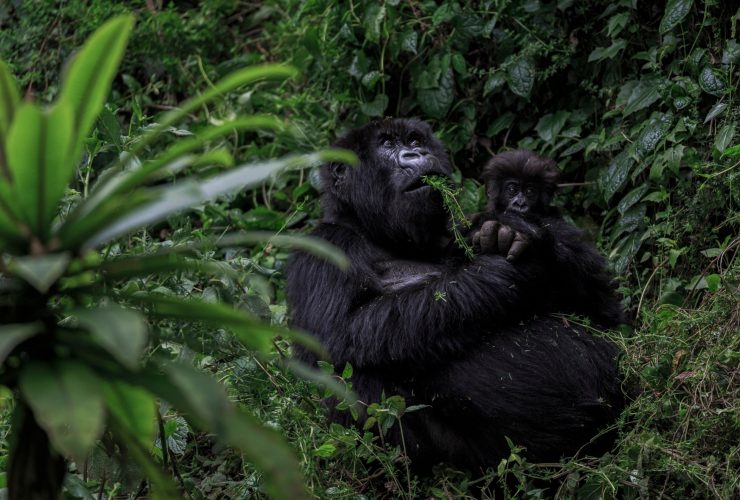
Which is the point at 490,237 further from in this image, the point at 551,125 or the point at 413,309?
the point at 551,125

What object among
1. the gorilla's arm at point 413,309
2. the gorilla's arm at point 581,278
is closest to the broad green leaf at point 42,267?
the gorilla's arm at point 413,309

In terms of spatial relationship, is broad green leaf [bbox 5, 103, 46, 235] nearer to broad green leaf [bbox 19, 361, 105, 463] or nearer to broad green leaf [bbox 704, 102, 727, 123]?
broad green leaf [bbox 19, 361, 105, 463]

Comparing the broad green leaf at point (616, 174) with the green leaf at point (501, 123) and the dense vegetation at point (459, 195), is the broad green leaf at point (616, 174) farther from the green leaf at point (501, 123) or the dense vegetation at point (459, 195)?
the green leaf at point (501, 123)

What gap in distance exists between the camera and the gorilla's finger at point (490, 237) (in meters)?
3.75

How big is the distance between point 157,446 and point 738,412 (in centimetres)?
191

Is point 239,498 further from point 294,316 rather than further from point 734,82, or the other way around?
point 734,82

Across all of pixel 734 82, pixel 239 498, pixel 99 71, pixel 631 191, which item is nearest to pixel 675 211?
pixel 631 191

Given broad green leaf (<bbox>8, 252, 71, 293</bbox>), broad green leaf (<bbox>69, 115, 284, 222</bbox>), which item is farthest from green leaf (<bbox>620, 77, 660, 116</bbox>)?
broad green leaf (<bbox>8, 252, 71, 293</bbox>)

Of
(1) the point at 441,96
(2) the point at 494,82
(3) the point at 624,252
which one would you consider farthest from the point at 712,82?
(1) the point at 441,96

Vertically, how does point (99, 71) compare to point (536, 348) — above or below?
above

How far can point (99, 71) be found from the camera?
1729mm

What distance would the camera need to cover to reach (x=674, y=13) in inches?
178

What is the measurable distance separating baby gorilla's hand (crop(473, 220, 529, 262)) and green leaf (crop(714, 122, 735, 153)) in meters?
1.10

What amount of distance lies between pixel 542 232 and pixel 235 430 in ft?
7.63
